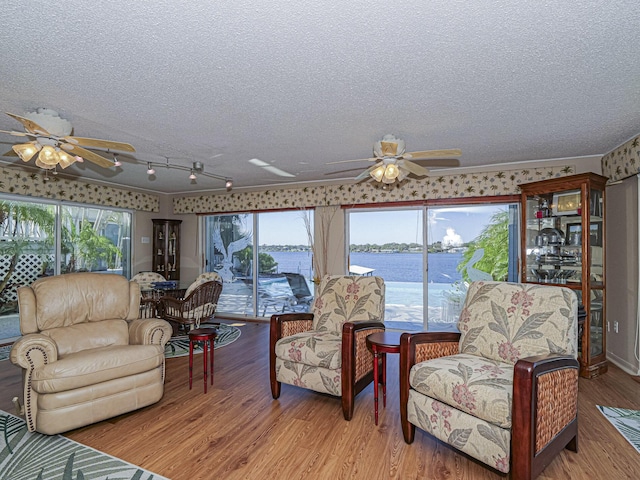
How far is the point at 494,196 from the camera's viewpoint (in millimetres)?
4727

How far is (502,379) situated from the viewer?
2.04 metres

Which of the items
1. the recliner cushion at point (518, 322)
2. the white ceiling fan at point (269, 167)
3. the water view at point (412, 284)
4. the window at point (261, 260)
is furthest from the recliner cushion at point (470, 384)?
the window at point (261, 260)

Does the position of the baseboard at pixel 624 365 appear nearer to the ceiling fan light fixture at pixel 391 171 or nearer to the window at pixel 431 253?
the window at pixel 431 253

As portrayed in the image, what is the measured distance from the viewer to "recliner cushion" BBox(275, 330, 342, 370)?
2.79 meters

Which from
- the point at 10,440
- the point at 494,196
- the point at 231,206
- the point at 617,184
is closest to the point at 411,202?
the point at 494,196

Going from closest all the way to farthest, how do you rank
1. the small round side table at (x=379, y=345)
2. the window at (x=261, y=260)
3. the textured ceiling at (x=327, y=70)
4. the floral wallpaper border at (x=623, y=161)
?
1. the textured ceiling at (x=327, y=70)
2. the small round side table at (x=379, y=345)
3. the floral wallpaper border at (x=623, y=161)
4. the window at (x=261, y=260)

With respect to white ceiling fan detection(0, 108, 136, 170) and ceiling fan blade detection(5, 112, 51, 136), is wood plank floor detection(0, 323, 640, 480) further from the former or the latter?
ceiling fan blade detection(5, 112, 51, 136)

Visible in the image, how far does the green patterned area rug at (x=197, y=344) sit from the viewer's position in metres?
4.39

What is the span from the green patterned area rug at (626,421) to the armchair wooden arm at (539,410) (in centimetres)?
73

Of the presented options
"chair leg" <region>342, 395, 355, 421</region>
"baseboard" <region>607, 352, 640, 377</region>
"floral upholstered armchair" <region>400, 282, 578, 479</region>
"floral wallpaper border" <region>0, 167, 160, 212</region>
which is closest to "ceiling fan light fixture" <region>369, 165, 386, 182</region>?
"floral upholstered armchair" <region>400, 282, 578, 479</region>

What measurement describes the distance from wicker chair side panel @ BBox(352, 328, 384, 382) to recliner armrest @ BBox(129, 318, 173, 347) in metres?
1.64

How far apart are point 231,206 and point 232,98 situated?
13.1 ft

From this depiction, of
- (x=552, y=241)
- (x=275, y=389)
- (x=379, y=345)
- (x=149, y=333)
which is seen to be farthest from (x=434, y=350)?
(x=552, y=241)

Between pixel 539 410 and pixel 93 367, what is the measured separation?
2.86m
